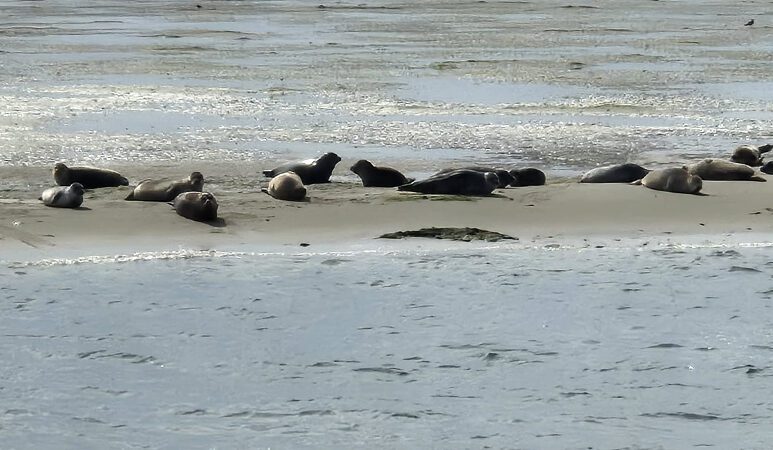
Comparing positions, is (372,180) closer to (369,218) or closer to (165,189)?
(369,218)

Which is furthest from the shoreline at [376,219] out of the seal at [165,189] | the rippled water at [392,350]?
the rippled water at [392,350]

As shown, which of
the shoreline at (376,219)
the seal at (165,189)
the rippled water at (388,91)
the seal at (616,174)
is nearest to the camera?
the shoreline at (376,219)

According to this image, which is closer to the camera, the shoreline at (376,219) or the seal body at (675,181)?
the shoreline at (376,219)

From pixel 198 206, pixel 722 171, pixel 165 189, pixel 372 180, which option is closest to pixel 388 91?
pixel 372 180

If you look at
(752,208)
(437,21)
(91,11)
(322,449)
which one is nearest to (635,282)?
(752,208)

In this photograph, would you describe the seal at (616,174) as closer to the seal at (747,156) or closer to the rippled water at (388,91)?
the rippled water at (388,91)

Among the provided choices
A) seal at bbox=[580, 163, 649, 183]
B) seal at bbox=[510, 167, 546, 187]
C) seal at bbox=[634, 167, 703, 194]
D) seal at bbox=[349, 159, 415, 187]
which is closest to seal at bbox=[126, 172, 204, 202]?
seal at bbox=[349, 159, 415, 187]

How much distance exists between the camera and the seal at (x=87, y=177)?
33.3ft

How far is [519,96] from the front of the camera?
16.5m

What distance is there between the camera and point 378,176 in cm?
1044

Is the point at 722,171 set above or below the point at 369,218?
above

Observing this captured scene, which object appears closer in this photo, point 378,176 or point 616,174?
point 378,176

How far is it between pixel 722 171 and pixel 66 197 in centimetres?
484

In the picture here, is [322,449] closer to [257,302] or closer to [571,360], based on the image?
[571,360]
